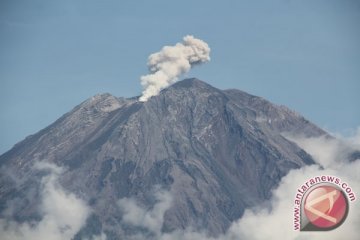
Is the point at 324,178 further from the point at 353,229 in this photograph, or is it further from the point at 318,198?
the point at 353,229

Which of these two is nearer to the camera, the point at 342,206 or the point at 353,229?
the point at 342,206

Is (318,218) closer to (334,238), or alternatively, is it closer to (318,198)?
(318,198)

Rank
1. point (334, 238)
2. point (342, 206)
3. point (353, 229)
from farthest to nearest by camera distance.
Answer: point (353, 229)
point (334, 238)
point (342, 206)

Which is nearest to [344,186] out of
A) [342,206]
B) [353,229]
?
[342,206]

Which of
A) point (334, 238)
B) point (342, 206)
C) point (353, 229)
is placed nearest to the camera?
point (342, 206)

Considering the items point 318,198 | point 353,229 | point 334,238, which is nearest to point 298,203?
point 318,198

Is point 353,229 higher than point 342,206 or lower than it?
higher
